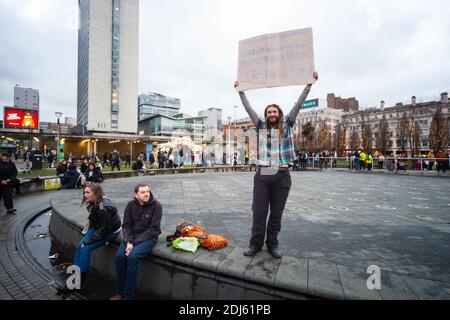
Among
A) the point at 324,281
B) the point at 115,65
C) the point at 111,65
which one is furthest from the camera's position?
the point at 115,65

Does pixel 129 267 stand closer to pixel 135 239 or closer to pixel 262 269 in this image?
pixel 135 239

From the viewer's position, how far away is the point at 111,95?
78.6 m

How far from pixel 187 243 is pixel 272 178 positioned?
144cm

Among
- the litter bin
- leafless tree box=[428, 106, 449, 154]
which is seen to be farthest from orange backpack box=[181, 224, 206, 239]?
leafless tree box=[428, 106, 449, 154]

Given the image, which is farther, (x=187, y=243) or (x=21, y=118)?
(x=21, y=118)

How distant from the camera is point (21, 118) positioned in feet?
87.3

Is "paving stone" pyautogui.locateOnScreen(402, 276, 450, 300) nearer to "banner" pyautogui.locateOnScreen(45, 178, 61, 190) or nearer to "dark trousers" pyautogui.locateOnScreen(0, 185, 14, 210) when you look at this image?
"dark trousers" pyautogui.locateOnScreen(0, 185, 14, 210)

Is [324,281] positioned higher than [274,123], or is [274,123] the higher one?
[274,123]

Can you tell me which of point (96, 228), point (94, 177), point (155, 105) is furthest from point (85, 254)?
point (155, 105)

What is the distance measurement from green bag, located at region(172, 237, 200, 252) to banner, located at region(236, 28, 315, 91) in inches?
91.1

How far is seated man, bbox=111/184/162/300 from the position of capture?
308 centimetres

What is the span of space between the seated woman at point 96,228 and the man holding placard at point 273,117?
2.16 meters
